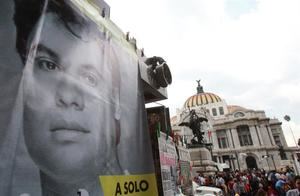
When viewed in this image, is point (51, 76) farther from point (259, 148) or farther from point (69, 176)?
point (259, 148)

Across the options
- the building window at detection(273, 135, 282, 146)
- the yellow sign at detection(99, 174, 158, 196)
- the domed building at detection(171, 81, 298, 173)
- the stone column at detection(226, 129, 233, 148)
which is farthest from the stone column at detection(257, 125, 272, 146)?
the yellow sign at detection(99, 174, 158, 196)

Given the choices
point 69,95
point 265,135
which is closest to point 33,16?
point 69,95

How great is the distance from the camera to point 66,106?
9.01ft

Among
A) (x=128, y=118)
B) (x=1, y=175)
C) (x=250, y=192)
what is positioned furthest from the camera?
(x=250, y=192)

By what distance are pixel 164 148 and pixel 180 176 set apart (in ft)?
4.53

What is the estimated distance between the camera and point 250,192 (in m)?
14.7

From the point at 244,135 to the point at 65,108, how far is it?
6485 cm

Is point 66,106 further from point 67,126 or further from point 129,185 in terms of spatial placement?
point 129,185

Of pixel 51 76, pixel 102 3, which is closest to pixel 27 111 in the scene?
pixel 51 76

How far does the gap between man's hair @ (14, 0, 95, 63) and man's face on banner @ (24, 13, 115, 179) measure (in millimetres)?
101

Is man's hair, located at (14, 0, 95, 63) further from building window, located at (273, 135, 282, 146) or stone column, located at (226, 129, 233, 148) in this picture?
building window, located at (273, 135, 282, 146)

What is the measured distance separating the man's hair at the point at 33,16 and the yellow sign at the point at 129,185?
72.7 inches

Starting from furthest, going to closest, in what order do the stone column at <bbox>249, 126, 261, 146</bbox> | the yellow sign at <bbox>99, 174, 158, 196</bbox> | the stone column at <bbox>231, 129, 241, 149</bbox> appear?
1. the stone column at <bbox>231, 129, 241, 149</bbox>
2. the stone column at <bbox>249, 126, 261, 146</bbox>
3. the yellow sign at <bbox>99, 174, 158, 196</bbox>

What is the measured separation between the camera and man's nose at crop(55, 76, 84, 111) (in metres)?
2.69
